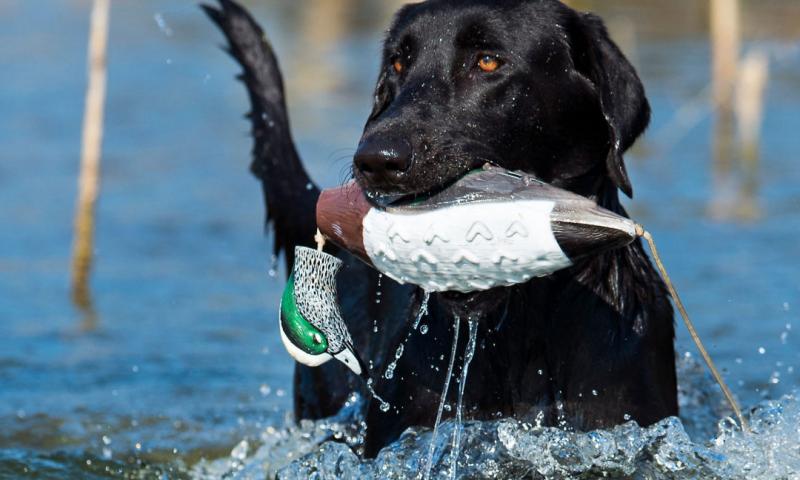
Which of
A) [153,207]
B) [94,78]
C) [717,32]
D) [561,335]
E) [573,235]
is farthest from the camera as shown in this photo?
[717,32]

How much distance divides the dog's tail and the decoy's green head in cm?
167

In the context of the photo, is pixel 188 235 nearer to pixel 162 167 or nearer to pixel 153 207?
pixel 153 207

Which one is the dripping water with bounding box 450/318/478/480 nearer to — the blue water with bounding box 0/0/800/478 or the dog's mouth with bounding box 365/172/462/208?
the dog's mouth with bounding box 365/172/462/208

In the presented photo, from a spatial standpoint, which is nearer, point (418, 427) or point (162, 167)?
point (418, 427)

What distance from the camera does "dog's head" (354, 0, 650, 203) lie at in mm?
3549

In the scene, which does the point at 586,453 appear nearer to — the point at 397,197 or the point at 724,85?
the point at 397,197

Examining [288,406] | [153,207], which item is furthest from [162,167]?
[288,406]

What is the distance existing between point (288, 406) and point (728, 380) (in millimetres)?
2068

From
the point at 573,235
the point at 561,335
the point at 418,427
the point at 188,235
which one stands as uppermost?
the point at 573,235

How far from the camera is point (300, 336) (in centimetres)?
334

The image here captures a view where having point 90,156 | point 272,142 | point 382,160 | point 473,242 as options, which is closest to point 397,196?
point 382,160

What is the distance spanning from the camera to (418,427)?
3793mm

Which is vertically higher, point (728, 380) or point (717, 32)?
point (717, 32)

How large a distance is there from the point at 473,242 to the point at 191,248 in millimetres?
6047
